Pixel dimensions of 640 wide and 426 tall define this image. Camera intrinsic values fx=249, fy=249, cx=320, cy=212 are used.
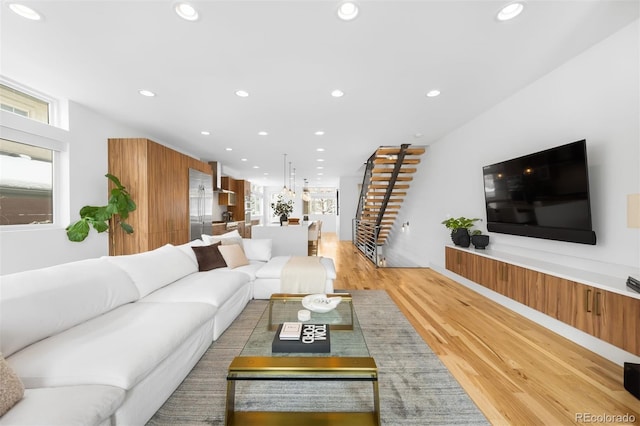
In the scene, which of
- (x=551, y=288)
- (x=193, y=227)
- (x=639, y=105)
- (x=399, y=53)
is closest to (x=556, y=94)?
(x=639, y=105)

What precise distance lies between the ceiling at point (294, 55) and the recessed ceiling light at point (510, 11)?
0.14 ft

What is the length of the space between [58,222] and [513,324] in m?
5.92

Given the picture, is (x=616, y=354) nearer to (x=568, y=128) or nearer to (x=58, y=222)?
(x=568, y=128)

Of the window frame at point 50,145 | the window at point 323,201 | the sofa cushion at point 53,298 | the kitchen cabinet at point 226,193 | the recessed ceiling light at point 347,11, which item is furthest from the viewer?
the window at point 323,201

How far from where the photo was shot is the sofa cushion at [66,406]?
3.15 feet

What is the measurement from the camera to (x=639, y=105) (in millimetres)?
2061

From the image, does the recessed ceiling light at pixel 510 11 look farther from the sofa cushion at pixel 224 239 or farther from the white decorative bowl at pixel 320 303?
the sofa cushion at pixel 224 239

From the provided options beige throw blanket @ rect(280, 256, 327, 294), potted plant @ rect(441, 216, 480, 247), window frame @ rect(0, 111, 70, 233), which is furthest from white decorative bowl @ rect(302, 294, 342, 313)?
window frame @ rect(0, 111, 70, 233)

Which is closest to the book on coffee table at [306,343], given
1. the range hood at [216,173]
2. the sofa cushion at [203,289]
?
the sofa cushion at [203,289]

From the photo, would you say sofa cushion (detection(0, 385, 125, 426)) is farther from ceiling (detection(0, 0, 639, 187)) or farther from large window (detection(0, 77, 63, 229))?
large window (detection(0, 77, 63, 229))

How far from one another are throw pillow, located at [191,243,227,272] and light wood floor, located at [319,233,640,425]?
2517 millimetres

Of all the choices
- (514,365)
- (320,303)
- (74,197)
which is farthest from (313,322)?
(74,197)

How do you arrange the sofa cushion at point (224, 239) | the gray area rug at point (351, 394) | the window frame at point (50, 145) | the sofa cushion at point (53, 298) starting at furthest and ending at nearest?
1. the sofa cushion at point (224, 239)
2. the window frame at point (50, 145)
3. the gray area rug at point (351, 394)
4. the sofa cushion at point (53, 298)

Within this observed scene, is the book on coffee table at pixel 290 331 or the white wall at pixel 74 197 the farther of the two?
the white wall at pixel 74 197
